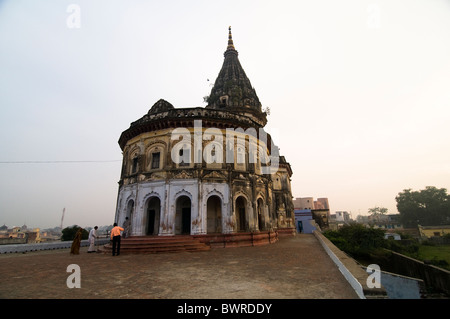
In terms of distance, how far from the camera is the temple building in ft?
54.6

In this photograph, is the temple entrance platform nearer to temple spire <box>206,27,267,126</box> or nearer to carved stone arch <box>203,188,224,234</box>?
carved stone arch <box>203,188,224,234</box>

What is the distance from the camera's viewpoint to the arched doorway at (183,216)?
17266mm

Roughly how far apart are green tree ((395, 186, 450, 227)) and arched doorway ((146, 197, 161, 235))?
264 feet

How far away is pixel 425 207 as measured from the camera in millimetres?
66938

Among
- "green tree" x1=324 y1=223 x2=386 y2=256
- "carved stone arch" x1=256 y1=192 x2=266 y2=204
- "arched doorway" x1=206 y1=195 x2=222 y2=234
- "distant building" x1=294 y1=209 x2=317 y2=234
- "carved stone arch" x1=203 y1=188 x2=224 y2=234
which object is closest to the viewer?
"carved stone arch" x1=203 y1=188 x2=224 y2=234

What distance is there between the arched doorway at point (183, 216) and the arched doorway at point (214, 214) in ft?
5.04

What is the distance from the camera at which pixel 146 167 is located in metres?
18.1

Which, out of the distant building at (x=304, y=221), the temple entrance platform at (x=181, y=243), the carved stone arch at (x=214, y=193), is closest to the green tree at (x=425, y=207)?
the distant building at (x=304, y=221)

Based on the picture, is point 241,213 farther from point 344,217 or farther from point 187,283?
point 344,217

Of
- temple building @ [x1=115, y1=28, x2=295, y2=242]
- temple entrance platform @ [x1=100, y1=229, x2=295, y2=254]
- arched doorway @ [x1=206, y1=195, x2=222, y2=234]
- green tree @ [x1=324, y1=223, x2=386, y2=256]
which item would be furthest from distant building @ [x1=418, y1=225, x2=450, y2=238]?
arched doorway @ [x1=206, y1=195, x2=222, y2=234]

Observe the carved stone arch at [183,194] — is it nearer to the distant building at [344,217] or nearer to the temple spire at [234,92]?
the temple spire at [234,92]
